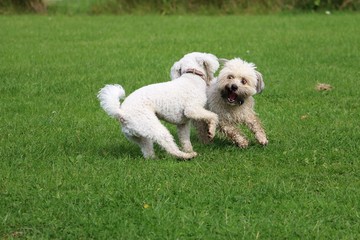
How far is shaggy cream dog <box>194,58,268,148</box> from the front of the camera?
708 cm

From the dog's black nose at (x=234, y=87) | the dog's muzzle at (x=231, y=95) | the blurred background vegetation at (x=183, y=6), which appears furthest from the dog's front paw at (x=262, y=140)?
the blurred background vegetation at (x=183, y=6)

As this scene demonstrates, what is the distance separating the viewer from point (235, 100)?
7180 millimetres

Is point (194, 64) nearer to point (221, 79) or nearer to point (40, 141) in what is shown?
point (221, 79)

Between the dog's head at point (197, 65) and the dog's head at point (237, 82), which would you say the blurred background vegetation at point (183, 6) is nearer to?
the dog's head at point (197, 65)

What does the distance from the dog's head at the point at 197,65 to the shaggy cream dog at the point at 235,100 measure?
12 centimetres

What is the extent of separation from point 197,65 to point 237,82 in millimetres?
460

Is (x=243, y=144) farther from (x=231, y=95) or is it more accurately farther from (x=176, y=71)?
(x=176, y=71)

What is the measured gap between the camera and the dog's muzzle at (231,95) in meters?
7.04

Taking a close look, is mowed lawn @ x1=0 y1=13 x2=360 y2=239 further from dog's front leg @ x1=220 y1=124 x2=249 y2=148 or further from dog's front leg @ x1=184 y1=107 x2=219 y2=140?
dog's front leg @ x1=184 y1=107 x2=219 y2=140

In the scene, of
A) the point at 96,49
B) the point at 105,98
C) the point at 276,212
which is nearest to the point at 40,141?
the point at 105,98

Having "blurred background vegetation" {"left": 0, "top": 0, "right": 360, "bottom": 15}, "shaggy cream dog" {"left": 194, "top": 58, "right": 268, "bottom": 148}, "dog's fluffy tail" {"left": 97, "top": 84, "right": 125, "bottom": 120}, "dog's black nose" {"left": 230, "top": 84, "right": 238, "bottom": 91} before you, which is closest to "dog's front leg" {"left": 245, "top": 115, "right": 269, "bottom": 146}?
"shaggy cream dog" {"left": 194, "top": 58, "right": 268, "bottom": 148}

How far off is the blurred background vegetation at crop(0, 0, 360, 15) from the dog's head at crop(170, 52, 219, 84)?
1352cm

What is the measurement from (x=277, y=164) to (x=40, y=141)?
2.46 metres

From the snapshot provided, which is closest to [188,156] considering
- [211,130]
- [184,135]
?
[211,130]
